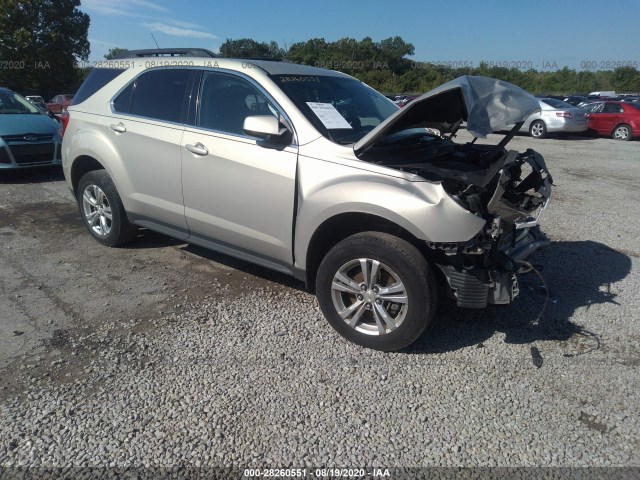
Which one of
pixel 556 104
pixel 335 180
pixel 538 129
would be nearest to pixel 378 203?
pixel 335 180

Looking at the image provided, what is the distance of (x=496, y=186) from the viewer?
10.2ft

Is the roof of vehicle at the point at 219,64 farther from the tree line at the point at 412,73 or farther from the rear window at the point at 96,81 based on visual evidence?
the tree line at the point at 412,73

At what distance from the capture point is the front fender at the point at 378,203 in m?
2.92

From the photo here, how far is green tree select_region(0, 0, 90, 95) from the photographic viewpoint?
130 ft

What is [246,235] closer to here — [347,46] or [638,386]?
[638,386]

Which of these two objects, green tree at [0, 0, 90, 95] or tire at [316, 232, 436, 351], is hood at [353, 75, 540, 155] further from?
green tree at [0, 0, 90, 95]

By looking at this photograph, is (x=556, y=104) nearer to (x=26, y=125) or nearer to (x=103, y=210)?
(x=26, y=125)

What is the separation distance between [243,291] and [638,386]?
9.61 feet

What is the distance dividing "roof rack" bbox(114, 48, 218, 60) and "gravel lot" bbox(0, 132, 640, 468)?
1978mm

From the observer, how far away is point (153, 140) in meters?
4.26

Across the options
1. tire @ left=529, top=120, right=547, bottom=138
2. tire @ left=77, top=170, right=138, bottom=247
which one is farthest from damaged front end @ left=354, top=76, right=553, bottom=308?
tire @ left=529, top=120, right=547, bottom=138

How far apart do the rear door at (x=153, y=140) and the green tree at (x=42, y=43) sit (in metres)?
41.2

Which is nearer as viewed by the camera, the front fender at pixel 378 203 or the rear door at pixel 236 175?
the front fender at pixel 378 203

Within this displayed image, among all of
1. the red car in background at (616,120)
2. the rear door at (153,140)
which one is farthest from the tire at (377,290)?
the red car in background at (616,120)
